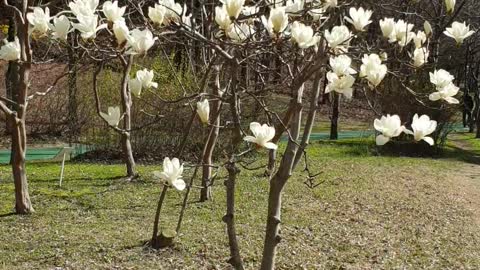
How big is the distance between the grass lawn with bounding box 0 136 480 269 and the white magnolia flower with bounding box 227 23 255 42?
2238mm

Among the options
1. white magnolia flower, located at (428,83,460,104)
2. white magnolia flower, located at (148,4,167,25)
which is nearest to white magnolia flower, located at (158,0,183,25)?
white magnolia flower, located at (148,4,167,25)

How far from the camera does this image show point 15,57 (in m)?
2.32

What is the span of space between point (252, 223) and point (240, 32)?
3.26m

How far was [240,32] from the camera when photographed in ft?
8.90

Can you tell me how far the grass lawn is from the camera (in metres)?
4.69

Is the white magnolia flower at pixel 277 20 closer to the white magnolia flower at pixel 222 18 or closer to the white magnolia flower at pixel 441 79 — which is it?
the white magnolia flower at pixel 222 18

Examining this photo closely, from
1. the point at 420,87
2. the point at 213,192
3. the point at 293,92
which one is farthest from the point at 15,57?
the point at 420,87

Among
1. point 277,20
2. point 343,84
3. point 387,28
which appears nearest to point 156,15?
point 277,20

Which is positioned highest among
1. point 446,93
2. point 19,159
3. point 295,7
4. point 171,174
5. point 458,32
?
point 295,7

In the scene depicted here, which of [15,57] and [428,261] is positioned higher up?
[15,57]

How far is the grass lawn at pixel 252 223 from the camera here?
15.4 feet

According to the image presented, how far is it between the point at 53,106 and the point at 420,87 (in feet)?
26.6

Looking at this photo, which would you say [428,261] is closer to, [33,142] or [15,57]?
[15,57]

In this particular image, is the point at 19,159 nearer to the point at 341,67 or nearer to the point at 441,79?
the point at 341,67
